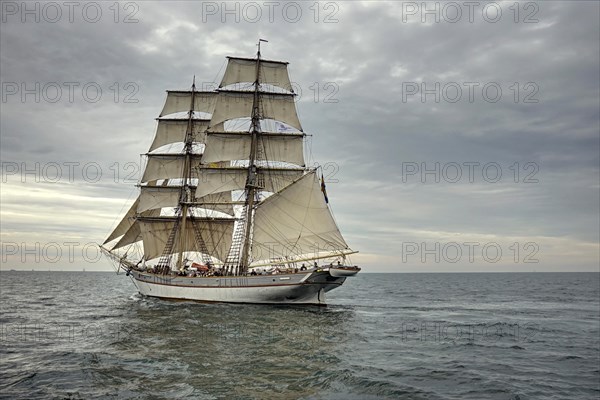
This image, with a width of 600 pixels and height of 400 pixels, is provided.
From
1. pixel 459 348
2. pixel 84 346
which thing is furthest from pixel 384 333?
pixel 84 346

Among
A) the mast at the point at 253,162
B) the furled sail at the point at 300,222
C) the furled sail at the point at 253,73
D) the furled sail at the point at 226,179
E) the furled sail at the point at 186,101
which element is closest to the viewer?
the furled sail at the point at 300,222

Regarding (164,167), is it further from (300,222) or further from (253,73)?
(300,222)

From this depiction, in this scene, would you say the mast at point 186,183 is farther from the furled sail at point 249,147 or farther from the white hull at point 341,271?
the white hull at point 341,271

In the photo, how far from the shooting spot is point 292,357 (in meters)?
22.6

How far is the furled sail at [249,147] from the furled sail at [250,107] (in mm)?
2136

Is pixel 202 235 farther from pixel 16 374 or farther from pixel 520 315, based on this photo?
pixel 16 374

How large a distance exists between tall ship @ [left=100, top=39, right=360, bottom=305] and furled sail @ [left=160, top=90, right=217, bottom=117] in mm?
143

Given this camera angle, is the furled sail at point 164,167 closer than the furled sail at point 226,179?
No

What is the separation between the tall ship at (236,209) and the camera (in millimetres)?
49312

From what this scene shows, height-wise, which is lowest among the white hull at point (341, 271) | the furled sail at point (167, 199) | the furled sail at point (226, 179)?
the white hull at point (341, 271)

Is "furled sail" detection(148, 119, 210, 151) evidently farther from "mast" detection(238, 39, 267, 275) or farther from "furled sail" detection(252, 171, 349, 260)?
"furled sail" detection(252, 171, 349, 260)

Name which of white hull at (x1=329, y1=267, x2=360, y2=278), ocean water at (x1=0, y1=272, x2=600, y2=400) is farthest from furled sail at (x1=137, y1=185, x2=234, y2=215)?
ocean water at (x1=0, y1=272, x2=600, y2=400)

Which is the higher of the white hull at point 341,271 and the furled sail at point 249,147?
the furled sail at point 249,147

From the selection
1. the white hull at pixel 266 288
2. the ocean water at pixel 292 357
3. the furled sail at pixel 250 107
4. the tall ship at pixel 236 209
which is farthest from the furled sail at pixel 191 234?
the ocean water at pixel 292 357
